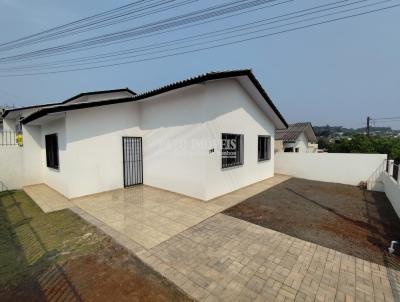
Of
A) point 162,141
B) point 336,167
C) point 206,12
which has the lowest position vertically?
point 336,167

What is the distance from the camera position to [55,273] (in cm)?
346

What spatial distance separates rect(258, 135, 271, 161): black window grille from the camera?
11401 mm

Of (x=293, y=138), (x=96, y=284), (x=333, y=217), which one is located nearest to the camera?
(x=96, y=284)

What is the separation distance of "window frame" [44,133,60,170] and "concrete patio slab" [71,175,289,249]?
2576mm

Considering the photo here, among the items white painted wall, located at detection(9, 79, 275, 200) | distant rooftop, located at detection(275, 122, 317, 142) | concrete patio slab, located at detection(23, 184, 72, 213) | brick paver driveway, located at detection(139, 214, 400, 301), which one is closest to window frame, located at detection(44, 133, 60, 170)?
white painted wall, located at detection(9, 79, 275, 200)

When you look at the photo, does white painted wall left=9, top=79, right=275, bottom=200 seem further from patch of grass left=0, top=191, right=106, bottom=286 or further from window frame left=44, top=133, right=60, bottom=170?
patch of grass left=0, top=191, right=106, bottom=286

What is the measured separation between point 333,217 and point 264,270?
3820mm

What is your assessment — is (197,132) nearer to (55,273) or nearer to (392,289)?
(55,273)

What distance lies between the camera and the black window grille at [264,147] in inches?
449

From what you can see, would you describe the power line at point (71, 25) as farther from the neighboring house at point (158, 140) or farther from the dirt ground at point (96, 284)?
the dirt ground at point (96, 284)

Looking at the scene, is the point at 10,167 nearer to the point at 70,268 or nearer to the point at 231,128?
the point at 70,268

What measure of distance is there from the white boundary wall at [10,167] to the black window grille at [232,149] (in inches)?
380

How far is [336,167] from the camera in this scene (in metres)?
11.2

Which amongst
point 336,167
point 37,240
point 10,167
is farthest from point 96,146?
point 336,167
